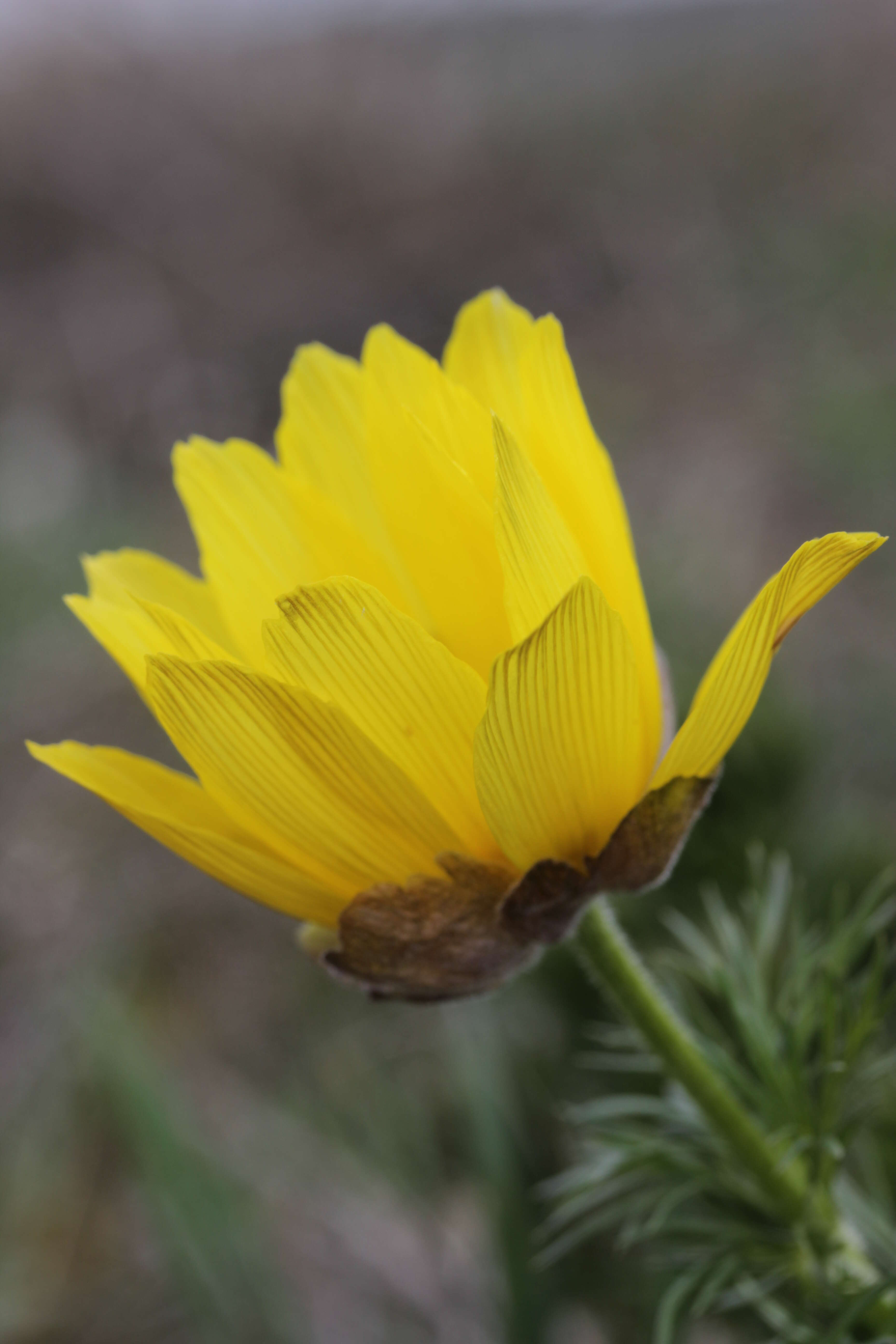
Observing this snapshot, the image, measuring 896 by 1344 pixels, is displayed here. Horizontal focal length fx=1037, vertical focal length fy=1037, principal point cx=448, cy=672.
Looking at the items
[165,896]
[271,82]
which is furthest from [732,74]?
[165,896]

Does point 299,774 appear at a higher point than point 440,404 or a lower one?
lower

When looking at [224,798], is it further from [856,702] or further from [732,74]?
[732,74]

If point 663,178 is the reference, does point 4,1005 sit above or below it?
below

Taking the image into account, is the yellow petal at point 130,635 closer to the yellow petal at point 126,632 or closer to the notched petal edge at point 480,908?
the yellow petal at point 126,632

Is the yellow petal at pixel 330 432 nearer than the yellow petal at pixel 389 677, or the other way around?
the yellow petal at pixel 389 677

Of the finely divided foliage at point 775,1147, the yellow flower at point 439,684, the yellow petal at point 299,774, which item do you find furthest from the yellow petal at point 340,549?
the finely divided foliage at point 775,1147

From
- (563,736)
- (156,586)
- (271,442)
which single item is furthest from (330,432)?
(271,442)

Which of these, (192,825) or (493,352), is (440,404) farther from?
(192,825)
